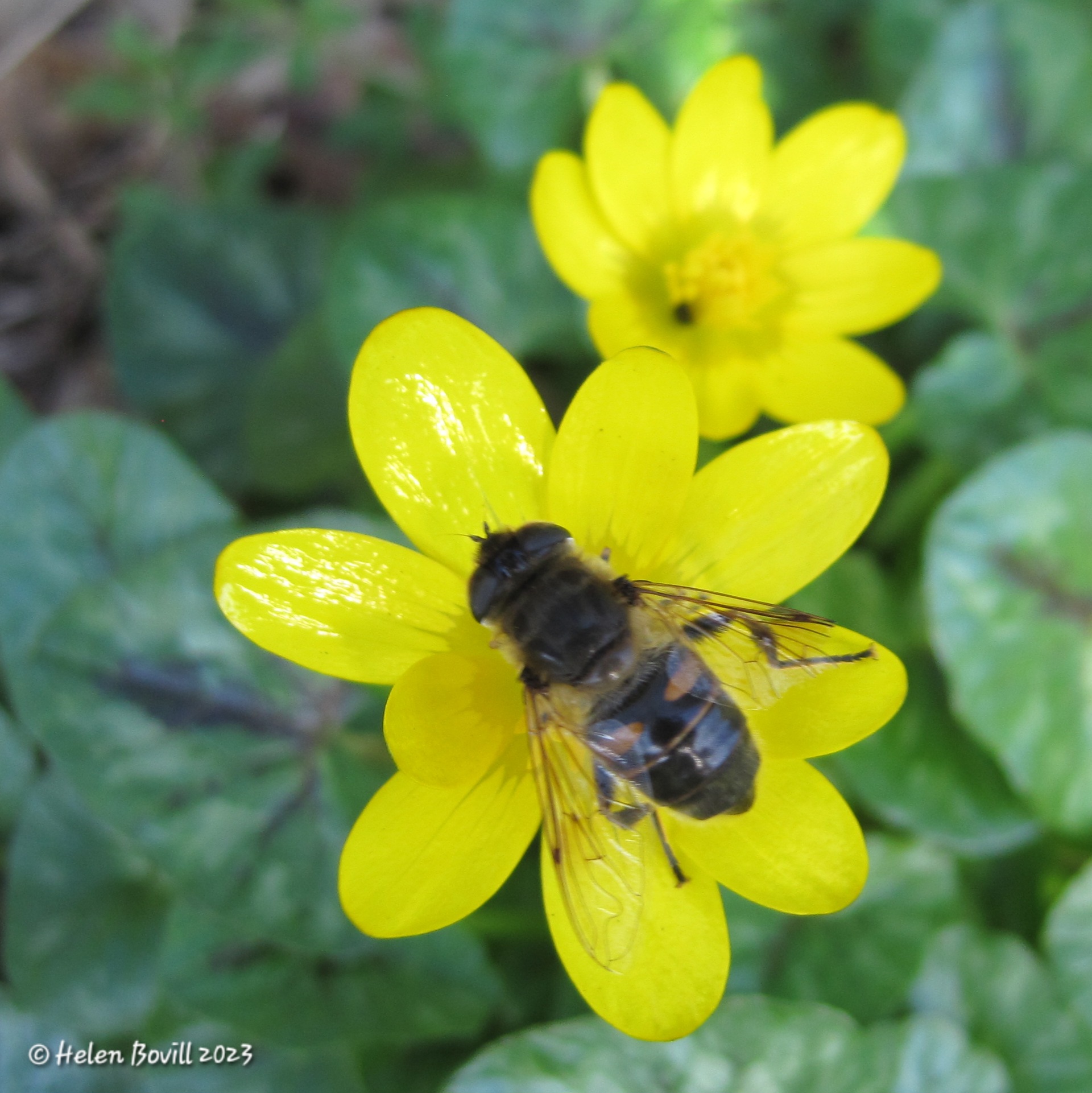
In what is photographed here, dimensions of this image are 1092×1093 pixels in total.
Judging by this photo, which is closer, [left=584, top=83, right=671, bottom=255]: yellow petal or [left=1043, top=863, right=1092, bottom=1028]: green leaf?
[left=584, top=83, right=671, bottom=255]: yellow petal

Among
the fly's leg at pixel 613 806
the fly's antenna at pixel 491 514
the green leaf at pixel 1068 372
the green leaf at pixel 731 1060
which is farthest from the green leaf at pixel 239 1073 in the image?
the green leaf at pixel 1068 372

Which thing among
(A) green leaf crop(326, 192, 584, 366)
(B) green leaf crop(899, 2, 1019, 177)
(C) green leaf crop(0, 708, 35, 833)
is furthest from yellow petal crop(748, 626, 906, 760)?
(B) green leaf crop(899, 2, 1019, 177)

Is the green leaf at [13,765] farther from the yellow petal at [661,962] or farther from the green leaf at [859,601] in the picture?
the green leaf at [859,601]

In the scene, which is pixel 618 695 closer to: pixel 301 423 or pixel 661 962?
pixel 661 962

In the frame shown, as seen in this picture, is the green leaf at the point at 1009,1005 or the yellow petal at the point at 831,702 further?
the green leaf at the point at 1009,1005

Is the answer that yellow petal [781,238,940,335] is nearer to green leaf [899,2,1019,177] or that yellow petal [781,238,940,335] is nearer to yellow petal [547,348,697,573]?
yellow petal [547,348,697,573]

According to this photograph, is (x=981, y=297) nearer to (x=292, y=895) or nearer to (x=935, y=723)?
(x=935, y=723)

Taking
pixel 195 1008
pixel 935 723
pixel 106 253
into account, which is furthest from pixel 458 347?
pixel 106 253

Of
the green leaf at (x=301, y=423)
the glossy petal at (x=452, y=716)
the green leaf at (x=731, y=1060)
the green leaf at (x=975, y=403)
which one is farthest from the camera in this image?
the green leaf at (x=301, y=423)
